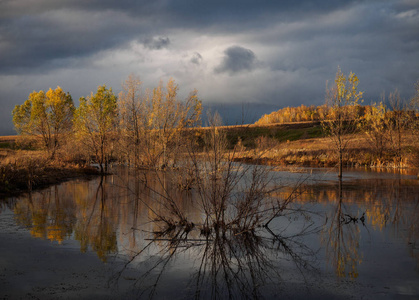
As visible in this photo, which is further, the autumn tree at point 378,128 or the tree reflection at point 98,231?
the autumn tree at point 378,128

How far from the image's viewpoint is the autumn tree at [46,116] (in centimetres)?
4538

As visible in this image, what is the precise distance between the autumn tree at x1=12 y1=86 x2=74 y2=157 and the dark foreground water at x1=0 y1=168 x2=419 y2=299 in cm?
3395

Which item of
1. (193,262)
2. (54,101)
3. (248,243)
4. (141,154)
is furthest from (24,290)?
(54,101)

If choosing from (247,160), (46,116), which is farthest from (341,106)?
(46,116)

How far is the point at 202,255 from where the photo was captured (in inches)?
334

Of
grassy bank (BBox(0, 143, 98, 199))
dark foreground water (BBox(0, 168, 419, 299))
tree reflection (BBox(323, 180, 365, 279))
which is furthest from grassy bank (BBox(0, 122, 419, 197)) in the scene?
tree reflection (BBox(323, 180, 365, 279))

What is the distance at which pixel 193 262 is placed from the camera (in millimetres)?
8000

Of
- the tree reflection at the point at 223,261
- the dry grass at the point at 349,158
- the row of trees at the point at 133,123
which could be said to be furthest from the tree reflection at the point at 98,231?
the dry grass at the point at 349,158

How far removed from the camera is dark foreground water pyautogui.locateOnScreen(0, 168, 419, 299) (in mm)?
6402

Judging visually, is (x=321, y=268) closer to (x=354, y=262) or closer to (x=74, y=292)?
(x=354, y=262)

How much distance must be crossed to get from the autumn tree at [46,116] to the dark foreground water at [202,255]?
34.0 metres

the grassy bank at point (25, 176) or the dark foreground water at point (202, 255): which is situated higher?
the grassy bank at point (25, 176)

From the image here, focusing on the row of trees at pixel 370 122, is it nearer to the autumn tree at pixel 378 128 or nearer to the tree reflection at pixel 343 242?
the autumn tree at pixel 378 128

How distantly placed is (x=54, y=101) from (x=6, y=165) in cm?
2939
